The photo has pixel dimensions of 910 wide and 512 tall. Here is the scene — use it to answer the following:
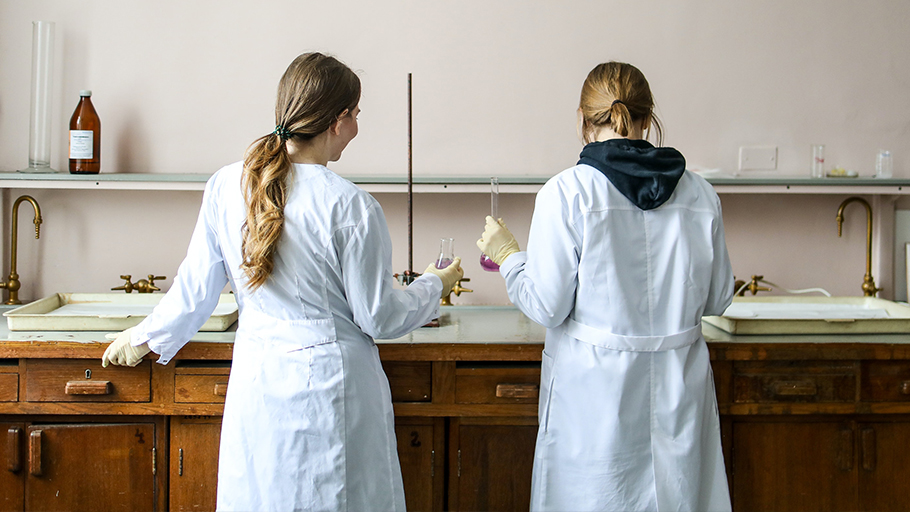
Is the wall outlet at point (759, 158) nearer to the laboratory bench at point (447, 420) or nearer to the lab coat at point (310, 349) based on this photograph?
the laboratory bench at point (447, 420)

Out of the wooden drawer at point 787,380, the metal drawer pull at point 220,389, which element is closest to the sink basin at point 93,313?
the metal drawer pull at point 220,389

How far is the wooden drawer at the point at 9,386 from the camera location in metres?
1.77

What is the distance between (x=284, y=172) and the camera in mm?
1353

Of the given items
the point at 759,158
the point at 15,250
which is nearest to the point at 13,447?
the point at 15,250

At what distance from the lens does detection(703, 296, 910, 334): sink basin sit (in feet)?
6.19

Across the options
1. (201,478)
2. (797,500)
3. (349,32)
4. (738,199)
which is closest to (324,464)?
(201,478)

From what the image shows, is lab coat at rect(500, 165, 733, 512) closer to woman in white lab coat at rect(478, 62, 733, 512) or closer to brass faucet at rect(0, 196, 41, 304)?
woman in white lab coat at rect(478, 62, 733, 512)

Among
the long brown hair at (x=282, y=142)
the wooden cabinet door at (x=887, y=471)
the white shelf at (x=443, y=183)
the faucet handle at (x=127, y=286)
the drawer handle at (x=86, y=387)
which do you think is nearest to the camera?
the long brown hair at (x=282, y=142)

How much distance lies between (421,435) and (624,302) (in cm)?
65

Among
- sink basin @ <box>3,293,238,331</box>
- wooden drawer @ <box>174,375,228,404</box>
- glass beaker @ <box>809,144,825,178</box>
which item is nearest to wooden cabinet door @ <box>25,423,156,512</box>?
wooden drawer @ <box>174,375,228,404</box>

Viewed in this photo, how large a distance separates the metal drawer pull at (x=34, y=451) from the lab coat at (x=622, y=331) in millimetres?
1203

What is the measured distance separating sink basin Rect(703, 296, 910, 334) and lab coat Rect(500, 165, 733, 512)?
1.35 feet

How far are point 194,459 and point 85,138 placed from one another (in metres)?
1.06

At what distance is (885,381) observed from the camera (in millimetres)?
1826
